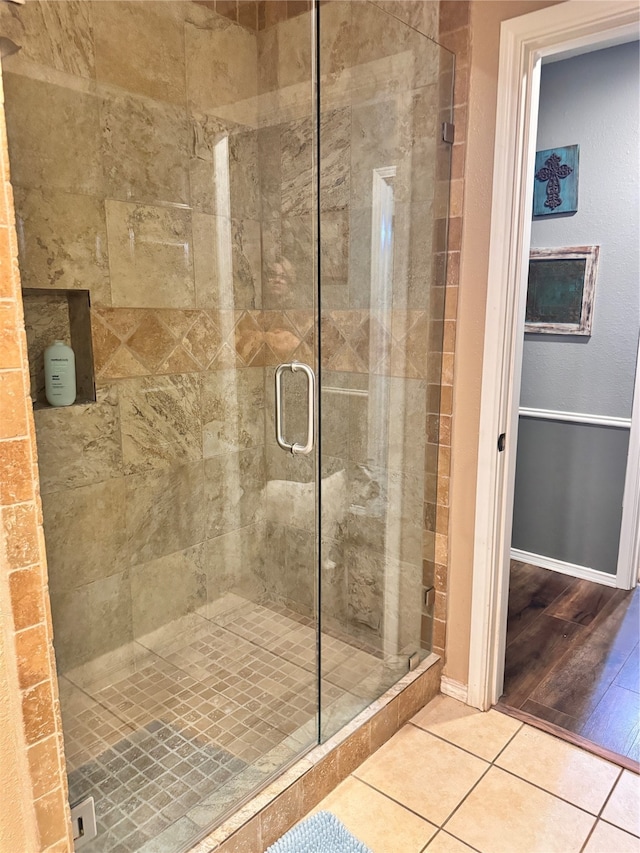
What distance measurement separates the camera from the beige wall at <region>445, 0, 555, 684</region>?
1825 millimetres

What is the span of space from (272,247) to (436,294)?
77 cm

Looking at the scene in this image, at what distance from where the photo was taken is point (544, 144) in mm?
3057

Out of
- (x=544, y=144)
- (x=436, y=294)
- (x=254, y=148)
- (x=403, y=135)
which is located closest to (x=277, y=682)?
(x=436, y=294)

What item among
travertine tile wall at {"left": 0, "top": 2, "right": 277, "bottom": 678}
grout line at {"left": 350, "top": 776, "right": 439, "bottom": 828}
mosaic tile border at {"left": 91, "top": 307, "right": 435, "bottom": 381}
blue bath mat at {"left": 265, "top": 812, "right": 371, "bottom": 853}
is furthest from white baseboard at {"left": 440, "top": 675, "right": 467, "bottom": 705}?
mosaic tile border at {"left": 91, "top": 307, "right": 435, "bottom": 381}

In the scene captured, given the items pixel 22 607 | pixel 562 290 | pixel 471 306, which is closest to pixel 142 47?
pixel 471 306

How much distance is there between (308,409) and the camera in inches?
82.1

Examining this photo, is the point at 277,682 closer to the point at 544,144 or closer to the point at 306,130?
the point at 306,130

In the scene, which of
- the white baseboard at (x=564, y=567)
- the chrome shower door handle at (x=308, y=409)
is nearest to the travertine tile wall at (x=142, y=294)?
the chrome shower door handle at (x=308, y=409)

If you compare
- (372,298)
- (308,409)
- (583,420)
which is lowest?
(583,420)

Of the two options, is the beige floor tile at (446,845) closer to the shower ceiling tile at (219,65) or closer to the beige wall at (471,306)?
the beige wall at (471,306)

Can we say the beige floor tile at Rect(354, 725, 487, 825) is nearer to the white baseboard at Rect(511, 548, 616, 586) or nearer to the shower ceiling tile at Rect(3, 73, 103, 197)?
the white baseboard at Rect(511, 548, 616, 586)

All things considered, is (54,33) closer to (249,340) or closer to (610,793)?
(249,340)

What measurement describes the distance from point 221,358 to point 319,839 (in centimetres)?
167

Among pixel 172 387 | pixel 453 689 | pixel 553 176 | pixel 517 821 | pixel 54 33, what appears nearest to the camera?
pixel 517 821
